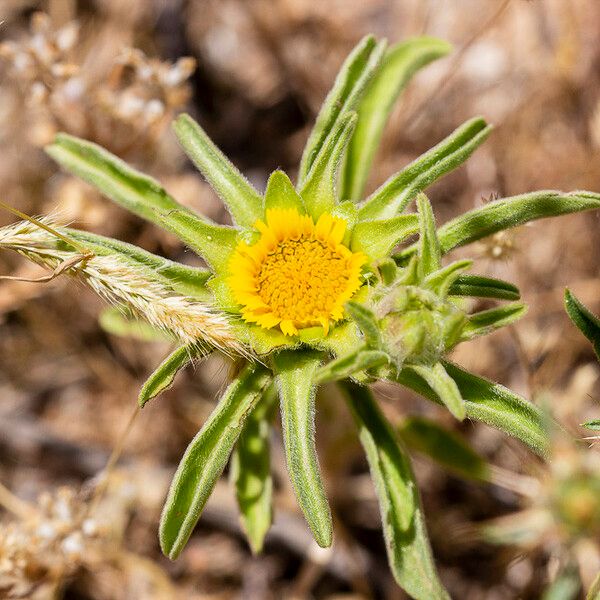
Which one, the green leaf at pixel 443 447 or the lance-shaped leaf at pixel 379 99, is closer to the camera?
the lance-shaped leaf at pixel 379 99

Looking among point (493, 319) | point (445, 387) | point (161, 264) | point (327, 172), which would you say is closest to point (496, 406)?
point (493, 319)

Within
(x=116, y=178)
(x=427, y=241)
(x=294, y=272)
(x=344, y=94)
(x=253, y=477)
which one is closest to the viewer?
(x=427, y=241)

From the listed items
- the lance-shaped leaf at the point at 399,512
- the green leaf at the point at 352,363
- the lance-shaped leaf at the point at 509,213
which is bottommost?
the lance-shaped leaf at the point at 399,512

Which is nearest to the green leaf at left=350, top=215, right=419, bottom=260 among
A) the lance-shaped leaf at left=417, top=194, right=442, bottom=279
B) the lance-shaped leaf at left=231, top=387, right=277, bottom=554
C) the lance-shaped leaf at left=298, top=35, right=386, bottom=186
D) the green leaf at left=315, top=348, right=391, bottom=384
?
the lance-shaped leaf at left=417, top=194, right=442, bottom=279

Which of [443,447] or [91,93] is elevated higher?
[91,93]

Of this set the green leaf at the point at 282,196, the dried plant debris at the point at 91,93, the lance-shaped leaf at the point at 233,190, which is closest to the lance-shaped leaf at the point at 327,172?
the green leaf at the point at 282,196

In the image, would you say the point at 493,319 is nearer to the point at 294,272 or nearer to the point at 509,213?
the point at 509,213

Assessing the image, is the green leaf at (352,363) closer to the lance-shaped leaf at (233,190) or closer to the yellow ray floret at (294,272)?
the yellow ray floret at (294,272)
